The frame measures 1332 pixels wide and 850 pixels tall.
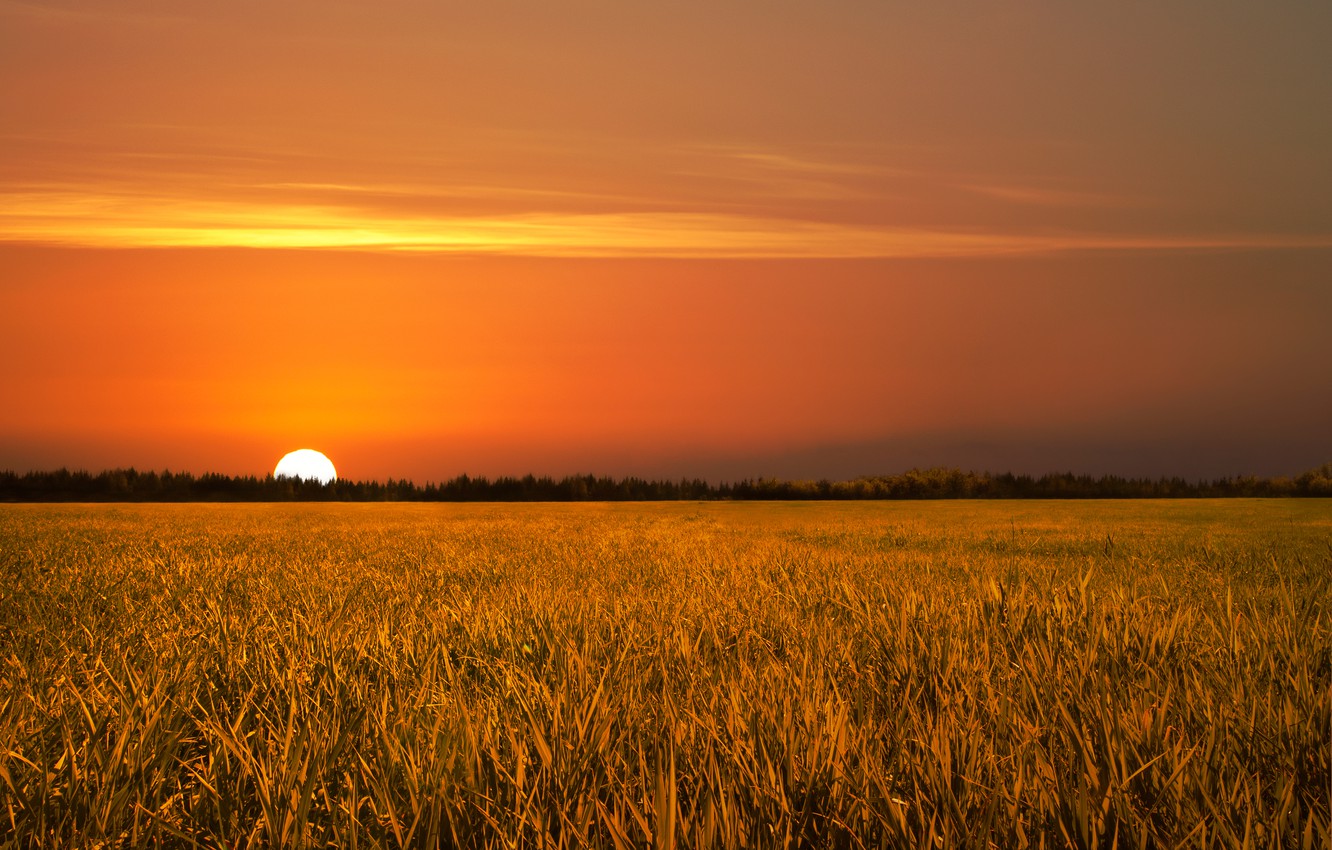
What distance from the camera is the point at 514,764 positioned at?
92.5 inches

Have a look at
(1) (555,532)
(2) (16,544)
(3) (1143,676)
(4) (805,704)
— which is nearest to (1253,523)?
(1) (555,532)

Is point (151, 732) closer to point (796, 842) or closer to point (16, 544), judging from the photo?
point (796, 842)

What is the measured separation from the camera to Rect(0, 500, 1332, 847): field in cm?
199

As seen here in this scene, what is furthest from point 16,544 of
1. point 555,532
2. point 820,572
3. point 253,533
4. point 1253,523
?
point 1253,523

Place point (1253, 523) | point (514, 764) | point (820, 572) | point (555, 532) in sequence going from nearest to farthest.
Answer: point (514, 764)
point (820, 572)
point (555, 532)
point (1253, 523)

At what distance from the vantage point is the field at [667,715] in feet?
6.53

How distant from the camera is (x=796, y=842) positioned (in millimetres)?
1972

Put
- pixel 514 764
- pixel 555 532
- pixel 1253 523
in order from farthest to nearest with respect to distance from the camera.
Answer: pixel 1253 523 → pixel 555 532 → pixel 514 764

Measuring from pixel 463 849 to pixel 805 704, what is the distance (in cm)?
113

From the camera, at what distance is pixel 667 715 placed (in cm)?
264

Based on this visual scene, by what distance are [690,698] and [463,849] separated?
1.06 m

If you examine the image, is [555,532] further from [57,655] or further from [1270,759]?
[1270,759]

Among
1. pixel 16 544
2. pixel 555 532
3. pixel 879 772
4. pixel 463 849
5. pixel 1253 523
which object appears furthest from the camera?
pixel 1253 523

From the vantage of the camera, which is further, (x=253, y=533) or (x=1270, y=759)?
(x=253, y=533)
